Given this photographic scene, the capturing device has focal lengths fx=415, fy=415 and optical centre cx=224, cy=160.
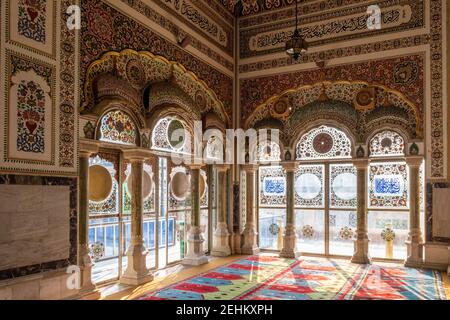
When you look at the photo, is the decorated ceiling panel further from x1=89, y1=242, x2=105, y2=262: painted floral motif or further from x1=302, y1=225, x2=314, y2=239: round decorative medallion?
x1=89, y1=242, x2=105, y2=262: painted floral motif

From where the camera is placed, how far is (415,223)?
277 inches

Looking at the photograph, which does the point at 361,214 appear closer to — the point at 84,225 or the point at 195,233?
the point at 195,233

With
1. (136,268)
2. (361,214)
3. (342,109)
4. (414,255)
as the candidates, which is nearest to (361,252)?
(361,214)

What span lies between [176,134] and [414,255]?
4467 mm

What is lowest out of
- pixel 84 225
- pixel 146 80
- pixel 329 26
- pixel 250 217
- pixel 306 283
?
pixel 306 283

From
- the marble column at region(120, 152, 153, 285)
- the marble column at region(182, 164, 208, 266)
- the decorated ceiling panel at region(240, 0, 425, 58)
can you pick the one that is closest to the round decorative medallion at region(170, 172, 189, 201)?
the marble column at region(182, 164, 208, 266)

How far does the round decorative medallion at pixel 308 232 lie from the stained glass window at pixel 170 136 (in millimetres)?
2824

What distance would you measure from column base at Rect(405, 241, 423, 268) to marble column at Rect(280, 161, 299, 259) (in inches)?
78.1

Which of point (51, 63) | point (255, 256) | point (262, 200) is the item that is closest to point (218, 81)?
point (262, 200)

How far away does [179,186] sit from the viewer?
23.9 feet

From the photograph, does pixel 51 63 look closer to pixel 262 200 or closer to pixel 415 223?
pixel 262 200

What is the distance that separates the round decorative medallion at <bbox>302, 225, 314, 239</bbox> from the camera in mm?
8055

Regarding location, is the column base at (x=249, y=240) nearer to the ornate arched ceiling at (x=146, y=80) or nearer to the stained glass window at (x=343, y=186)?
the stained glass window at (x=343, y=186)

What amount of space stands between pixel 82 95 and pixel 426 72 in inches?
218
